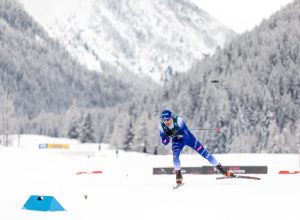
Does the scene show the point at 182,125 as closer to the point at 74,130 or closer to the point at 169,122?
the point at 169,122

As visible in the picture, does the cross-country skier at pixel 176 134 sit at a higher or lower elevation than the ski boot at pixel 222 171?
higher

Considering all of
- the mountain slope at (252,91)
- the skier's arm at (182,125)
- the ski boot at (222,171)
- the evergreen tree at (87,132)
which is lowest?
the ski boot at (222,171)

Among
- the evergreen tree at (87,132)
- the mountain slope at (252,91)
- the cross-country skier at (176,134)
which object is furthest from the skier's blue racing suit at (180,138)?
the evergreen tree at (87,132)

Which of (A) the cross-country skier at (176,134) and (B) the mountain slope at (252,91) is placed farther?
(B) the mountain slope at (252,91)

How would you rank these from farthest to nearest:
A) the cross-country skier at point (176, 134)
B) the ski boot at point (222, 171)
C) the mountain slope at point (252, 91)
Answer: the mountain slope at point (252, 91) < the ski boot at point (222, 171) < the cross-country skier at point (176, 134)

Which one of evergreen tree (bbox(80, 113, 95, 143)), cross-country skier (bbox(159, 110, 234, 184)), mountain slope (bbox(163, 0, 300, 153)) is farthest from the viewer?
evergreen tree (bbox(80, 113, 95, 143))

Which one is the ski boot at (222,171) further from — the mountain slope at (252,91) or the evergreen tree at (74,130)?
the evergreen tree at (74,130)

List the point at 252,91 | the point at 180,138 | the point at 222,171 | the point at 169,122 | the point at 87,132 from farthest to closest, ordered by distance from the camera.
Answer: the point at 252,91 < the point at 87,132 < the point at 222,171 < the point at 180,138 < the point at 169,122

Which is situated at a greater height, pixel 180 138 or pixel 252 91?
pixel 252 91

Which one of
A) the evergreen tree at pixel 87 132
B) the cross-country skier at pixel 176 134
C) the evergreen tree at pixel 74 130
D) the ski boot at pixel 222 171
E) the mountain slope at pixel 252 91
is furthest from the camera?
the evergreen tree at pixel 74 130

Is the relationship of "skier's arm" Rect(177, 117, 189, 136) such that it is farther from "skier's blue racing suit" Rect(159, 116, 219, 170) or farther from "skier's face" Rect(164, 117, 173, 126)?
"skier's face" Rect(164, 117, 173, 126)

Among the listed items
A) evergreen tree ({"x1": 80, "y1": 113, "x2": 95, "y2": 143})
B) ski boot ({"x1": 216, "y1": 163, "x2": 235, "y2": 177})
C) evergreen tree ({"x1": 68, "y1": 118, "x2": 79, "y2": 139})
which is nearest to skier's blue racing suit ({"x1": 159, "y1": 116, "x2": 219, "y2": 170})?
ski boot ({"x1": 216, "y1": 163, "x2": 235, "y2": 177})

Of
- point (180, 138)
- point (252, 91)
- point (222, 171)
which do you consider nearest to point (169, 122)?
point (180, 138)

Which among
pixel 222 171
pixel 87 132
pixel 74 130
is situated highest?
pixel 74 130
